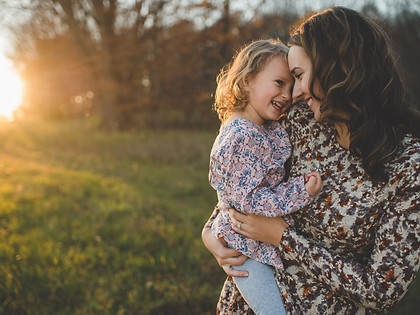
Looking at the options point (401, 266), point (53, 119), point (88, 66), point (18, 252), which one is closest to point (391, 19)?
point (401, 266)

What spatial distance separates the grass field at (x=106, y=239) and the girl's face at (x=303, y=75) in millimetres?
Answer: 2302

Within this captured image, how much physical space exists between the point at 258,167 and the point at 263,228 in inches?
11.5

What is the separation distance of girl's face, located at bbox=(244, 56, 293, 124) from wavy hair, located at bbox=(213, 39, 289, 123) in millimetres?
37

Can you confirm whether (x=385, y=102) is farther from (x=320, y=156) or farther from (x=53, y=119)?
(x=53, y=119)

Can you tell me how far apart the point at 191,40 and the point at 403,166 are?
11.4m

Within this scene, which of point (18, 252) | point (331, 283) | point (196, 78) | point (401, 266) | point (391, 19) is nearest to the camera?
point (401, 266)

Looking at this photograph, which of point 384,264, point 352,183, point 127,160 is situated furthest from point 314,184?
point 127,160

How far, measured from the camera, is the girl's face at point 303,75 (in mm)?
1533

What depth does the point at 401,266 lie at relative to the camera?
125 cm

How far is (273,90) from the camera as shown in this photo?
1.85 m

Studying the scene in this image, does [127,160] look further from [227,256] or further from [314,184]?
[314,184]

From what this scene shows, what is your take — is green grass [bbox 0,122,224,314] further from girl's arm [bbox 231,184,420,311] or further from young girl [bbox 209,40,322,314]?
girl's arm [bbox 231,184,420,311]

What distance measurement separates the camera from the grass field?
3.16m

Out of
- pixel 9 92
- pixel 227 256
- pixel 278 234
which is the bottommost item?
pixel 227 256
